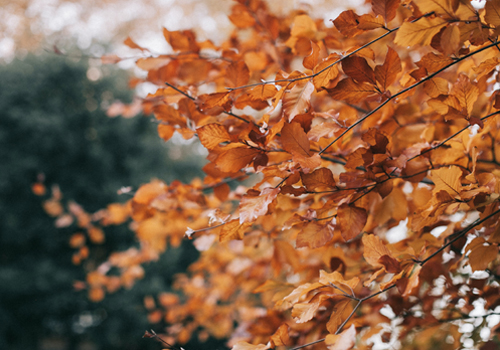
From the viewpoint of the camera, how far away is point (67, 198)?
19.3 feet

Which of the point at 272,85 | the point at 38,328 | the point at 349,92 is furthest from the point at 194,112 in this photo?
the point at 38,328

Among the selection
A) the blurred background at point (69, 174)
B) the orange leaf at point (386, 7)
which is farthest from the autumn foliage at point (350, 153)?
the blurred background at point (69, 174)

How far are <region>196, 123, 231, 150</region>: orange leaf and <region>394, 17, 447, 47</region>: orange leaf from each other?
0.35 meters

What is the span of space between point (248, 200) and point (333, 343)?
0.28 metres

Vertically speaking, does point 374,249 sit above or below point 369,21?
below

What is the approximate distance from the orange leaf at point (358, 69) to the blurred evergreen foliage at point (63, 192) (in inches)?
230

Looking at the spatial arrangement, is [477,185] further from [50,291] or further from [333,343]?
[50,291]

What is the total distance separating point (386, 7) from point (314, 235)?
1.46 ft

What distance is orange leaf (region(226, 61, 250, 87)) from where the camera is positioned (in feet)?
2.50

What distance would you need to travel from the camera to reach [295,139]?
60 centimetres

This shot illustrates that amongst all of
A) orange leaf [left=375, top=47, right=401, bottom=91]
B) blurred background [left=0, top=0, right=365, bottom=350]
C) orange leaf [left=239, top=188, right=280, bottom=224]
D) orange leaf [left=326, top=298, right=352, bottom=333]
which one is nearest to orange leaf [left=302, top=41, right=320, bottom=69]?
orange leaf [left=375, top=47, right=401, bottom=91]

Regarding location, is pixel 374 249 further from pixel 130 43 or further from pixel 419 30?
pixel 130 43

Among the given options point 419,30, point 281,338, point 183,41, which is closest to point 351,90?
point 419,30

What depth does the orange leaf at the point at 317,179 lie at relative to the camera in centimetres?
61
